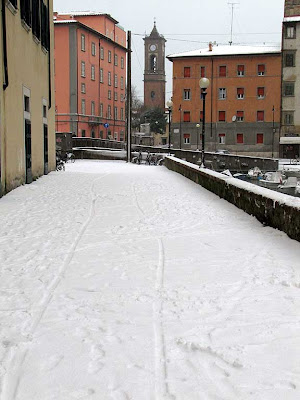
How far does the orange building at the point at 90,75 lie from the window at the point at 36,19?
126 feet

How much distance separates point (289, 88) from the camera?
5822 centimetres

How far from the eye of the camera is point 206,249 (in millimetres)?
6562

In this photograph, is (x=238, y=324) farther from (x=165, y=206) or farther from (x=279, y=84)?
(x=279, y=84)

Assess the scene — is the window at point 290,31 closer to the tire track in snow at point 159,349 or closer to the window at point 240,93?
the window at point 240,93

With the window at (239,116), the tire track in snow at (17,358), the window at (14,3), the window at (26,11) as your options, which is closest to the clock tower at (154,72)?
the window at (239,116)

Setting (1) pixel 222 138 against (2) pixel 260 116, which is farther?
(1) pixel 222 138

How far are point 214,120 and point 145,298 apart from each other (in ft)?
188

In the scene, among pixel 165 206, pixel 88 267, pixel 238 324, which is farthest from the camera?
pixel 165 206

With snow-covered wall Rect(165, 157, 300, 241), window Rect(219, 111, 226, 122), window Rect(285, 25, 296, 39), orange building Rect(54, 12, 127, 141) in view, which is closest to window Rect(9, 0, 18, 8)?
snow-covered wall Rect(165, 157, 300, 241)

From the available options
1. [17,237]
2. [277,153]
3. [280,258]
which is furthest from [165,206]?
[277,153]

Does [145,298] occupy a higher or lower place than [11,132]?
lower

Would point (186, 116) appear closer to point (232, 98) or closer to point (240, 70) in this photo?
point (232, 98)

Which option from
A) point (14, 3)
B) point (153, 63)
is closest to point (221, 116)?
point (153, 63)

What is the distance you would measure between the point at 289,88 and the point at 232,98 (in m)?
6.69
